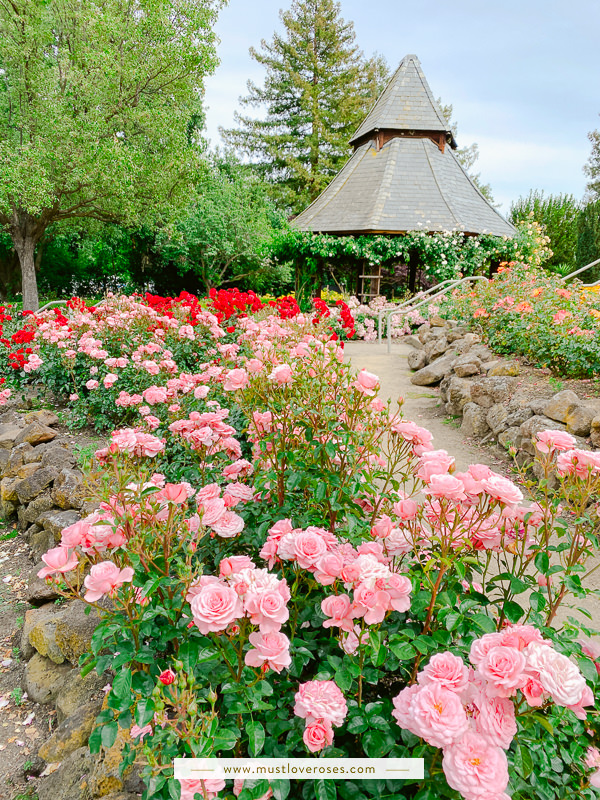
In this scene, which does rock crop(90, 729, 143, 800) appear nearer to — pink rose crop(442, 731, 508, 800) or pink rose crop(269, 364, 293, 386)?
pink rose crop(442, 731, 508, 800)

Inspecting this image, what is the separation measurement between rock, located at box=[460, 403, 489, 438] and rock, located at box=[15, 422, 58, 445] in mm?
4224

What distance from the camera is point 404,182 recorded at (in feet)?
47.9

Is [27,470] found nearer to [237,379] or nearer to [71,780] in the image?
[71,780]

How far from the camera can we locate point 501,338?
665 centimetres

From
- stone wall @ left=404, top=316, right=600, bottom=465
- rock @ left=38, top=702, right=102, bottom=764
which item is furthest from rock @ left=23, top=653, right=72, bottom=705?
stone wall @ left=404, top=316, right=600, bottom=465

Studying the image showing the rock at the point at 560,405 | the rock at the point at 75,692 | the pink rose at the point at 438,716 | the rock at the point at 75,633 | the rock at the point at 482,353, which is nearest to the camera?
the pink rose at the point at 438,716

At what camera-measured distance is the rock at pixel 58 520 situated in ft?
10.7

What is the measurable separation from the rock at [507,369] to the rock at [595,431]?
169cm

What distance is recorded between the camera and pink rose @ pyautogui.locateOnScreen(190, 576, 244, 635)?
41.1 inches

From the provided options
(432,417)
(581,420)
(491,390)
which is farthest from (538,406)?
(432,417)

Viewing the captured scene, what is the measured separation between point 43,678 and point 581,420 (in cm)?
424

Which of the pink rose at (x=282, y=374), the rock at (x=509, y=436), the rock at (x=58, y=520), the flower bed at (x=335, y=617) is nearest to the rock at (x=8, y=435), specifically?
the rock at (x=58, y=520)

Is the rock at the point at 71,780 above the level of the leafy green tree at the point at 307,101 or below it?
below

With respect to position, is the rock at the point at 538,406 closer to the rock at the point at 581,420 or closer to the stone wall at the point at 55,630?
the rock at the point at 581,420
